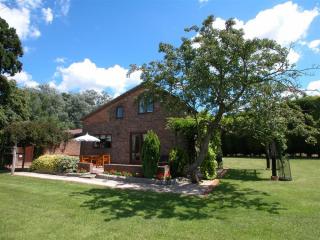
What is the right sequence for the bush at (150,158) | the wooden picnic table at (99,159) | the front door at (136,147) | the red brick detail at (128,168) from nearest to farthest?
the bush at (150,158) < the red brick detail at (128,168) < the wooden picnic table at (99,159) < the front door at (136,147)

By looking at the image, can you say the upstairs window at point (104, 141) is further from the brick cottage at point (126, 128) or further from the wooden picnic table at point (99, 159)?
the wooden picnic table at point (99, 159)

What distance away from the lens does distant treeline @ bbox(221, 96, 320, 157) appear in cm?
2769

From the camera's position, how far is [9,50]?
29.5 m

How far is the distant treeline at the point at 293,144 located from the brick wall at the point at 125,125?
19.3 ft

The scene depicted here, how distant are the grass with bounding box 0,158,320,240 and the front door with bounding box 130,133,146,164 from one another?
957cm

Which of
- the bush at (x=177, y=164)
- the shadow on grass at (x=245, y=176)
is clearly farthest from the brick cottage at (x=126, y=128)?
the shadow on grass at (x=245, y=176)

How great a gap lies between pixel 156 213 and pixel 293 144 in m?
26.3

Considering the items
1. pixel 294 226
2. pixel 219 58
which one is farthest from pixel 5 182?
pixel 294 226

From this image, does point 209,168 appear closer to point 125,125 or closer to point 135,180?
point 135,180

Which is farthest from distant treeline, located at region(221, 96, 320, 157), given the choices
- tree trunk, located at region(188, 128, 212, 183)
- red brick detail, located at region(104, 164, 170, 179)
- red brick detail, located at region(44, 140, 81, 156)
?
red brick detail, located at region(44, 140, 81, 156)

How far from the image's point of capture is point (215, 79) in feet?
41.1

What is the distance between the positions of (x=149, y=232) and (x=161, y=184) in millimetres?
7085

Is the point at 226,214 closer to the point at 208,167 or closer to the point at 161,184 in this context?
the point at 161,184

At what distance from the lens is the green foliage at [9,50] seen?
1120 inches
